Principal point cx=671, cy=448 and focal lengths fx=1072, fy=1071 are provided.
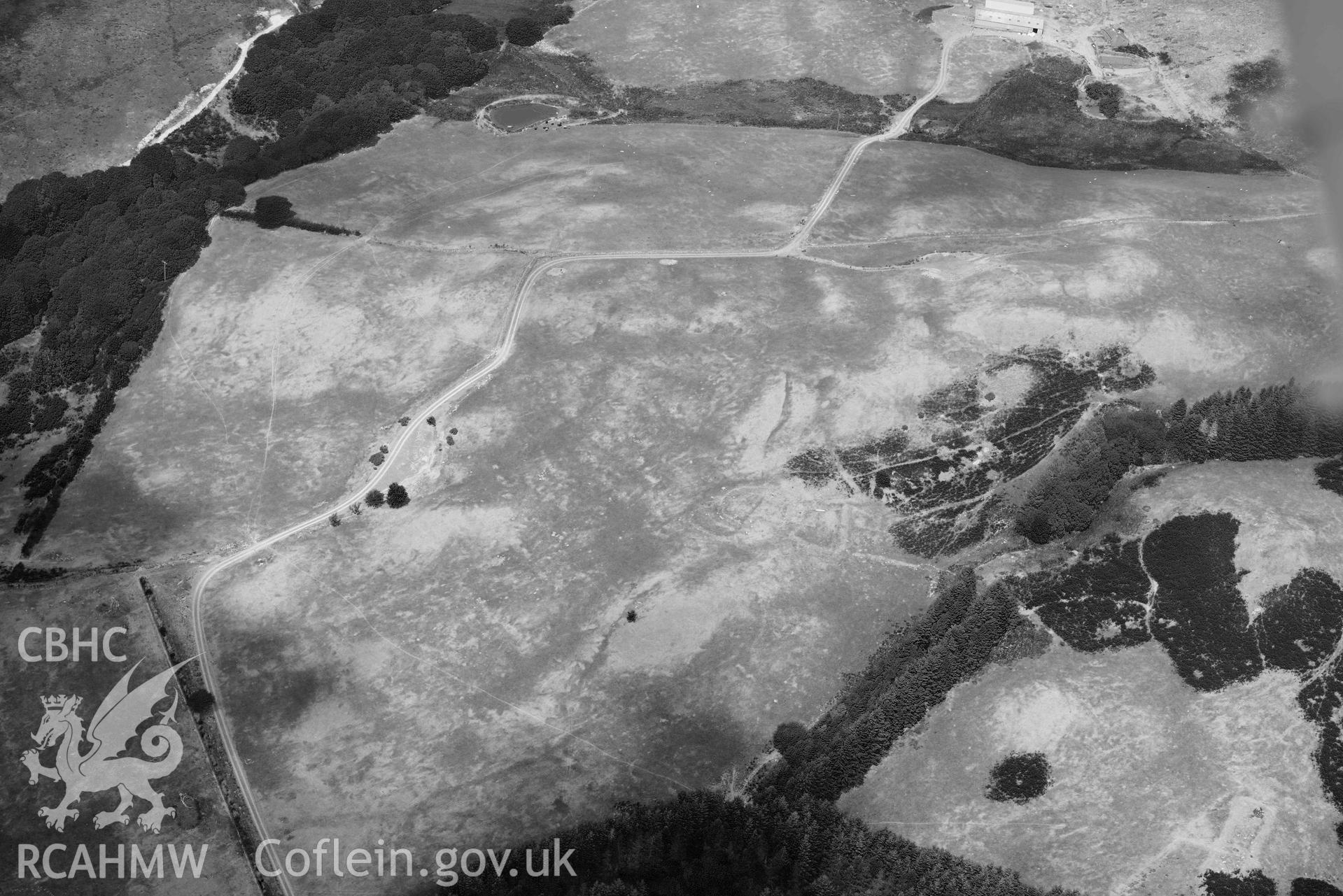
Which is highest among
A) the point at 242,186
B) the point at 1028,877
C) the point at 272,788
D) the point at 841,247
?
the point at 242,186

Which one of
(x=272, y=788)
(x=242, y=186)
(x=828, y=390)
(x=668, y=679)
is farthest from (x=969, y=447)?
(x=242, y=186)

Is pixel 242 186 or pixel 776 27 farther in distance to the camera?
pixel 776 27

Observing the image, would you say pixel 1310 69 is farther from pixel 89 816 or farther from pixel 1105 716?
pixel 89 816

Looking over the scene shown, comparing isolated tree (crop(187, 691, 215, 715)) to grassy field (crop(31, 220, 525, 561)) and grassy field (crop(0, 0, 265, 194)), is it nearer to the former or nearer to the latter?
grassy field (crop(31, 220, 525, 561))

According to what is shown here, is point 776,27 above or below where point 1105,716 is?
above

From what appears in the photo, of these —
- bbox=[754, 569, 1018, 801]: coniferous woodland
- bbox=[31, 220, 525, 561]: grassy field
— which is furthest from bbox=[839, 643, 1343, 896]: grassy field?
bbox=[31, 220, 525, 561]: grassy field

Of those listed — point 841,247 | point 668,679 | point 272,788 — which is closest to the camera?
point 272,788

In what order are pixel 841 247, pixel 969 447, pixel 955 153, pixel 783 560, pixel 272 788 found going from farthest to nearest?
pixel 955 153
pixel 841 247
pixel 969 447
pixel 783 560
pixel 272 788
